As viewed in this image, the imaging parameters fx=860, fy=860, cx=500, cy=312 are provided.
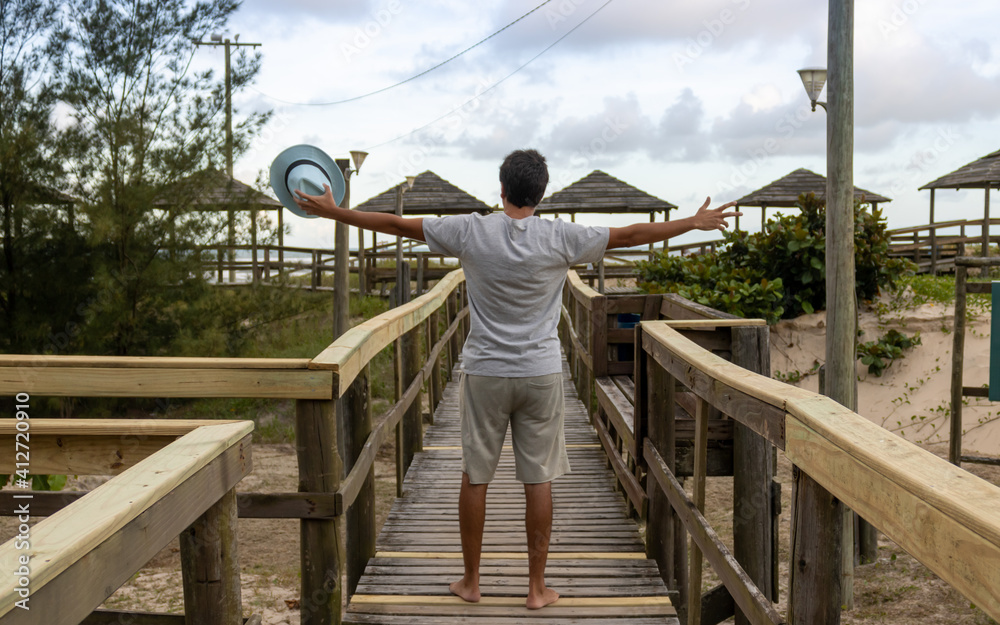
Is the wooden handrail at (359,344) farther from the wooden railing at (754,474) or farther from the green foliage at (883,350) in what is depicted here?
the green foliage at (883,350)

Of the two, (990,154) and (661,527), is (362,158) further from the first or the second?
(990,154)

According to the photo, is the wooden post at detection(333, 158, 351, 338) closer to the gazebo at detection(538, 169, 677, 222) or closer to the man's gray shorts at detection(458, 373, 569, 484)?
the man's gray shorts at detection(458, 373, 569, 484)

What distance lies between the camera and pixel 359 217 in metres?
2.87

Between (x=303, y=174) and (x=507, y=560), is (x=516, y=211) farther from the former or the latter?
(x=507, y=560)

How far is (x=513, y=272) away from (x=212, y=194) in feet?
37.7

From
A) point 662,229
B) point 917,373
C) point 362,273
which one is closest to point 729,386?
point 662,229

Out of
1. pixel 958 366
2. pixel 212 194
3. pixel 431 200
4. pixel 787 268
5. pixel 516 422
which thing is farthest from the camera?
pixel 431 200

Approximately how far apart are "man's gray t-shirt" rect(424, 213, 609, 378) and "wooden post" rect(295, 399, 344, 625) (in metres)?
0.58

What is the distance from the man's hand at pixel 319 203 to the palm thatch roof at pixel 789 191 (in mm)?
23013

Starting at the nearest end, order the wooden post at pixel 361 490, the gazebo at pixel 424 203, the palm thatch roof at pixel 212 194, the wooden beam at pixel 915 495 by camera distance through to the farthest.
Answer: the wooden beam at pixel 915 495 → the wooden post at pixel 361 490 → the palm thatch roof at pixel 212 194 → the gazebo at pixel 424 203

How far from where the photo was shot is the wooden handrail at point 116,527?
1082 mm

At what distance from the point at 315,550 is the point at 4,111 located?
1162 cm

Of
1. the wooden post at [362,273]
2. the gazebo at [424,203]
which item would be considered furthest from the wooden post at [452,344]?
the wooden post at [362,273]

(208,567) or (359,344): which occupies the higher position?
(359,344)
